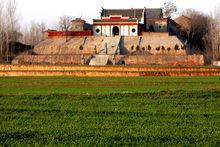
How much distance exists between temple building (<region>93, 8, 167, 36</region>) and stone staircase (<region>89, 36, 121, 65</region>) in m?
3.40

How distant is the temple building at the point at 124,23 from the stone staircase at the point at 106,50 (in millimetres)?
3398

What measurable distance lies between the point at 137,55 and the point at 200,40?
26267 mm

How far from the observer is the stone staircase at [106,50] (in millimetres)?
64469

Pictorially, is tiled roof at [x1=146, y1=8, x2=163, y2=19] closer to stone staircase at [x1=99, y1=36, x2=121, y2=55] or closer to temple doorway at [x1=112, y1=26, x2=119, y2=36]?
temple doorway at [x1=112, y1=26, x2=119, y2=36]

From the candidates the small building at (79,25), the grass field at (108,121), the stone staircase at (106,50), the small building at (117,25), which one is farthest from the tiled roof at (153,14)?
the grass field at (108,121)

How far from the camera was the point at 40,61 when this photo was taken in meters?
67.4

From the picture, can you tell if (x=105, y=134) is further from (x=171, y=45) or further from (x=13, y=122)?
(x=171, y=45)

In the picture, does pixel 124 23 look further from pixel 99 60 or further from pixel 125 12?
pixel 99 60

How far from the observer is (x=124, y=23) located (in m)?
77.4

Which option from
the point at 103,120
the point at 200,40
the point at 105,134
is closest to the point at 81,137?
the point at 105,134

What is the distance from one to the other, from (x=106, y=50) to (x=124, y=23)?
9231mm

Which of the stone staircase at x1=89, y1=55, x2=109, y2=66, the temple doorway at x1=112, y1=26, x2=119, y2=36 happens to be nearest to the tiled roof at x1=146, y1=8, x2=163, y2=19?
the temple doorway at x1=112, y1=26, x2=119, y2=36

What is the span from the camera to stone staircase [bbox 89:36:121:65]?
6447 cm

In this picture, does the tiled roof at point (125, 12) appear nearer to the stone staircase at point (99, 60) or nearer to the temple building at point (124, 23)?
the temple building at point (124, 23)
